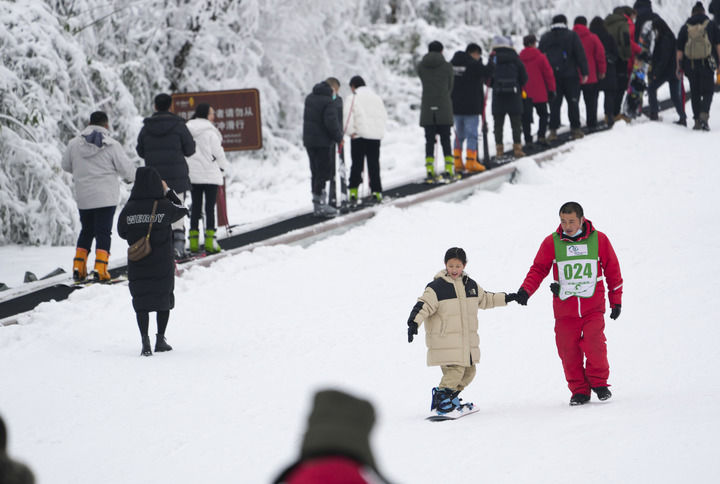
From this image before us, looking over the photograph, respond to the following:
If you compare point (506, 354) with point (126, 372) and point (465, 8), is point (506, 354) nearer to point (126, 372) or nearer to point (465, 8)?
point (126, 372)

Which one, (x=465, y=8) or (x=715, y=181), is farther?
(x=465, y=8)

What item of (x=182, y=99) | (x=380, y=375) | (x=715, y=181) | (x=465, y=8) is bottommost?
(x=380, y=375)

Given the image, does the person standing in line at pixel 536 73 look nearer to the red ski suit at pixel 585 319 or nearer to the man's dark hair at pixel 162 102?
the man's dark hair at pixel 162 102

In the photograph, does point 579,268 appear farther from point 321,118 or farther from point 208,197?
point 321,118

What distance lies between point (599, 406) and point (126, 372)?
3823 millimetres

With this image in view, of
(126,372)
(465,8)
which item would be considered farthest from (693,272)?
(465,8)

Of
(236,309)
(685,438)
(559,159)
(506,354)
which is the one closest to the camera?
(685,438)

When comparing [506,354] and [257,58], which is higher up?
[257,58]

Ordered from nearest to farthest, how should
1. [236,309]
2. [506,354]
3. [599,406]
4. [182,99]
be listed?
[599,406]
[506,354]
[236,309]
[182,99]

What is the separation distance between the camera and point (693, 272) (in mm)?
10547

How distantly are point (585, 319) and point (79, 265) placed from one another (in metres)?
6.16

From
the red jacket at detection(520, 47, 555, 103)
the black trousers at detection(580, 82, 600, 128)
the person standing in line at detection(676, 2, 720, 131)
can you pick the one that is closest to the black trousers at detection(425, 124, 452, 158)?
the red jacket at detection(520, 47, 555, 103)

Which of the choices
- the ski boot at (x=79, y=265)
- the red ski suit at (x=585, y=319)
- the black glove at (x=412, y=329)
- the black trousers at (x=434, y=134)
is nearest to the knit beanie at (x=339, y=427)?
the black glove at (x=412, y=329)

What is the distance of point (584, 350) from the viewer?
6.54 meters
